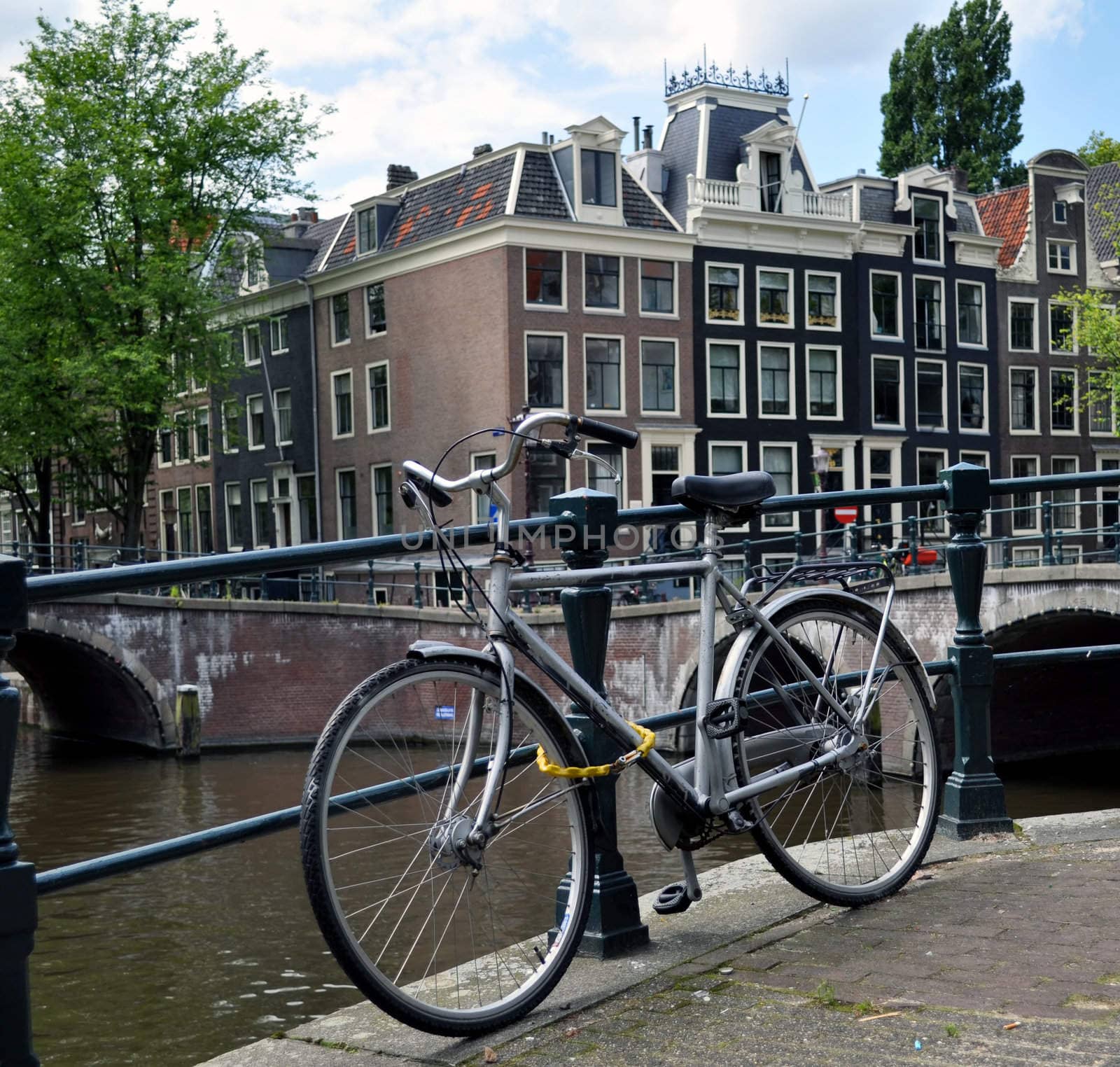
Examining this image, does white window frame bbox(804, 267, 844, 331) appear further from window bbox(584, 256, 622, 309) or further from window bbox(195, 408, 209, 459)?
window bbox(195, 408, 209, 459)

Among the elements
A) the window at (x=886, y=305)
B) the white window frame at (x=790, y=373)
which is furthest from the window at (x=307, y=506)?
the window at (x=886, y=305)

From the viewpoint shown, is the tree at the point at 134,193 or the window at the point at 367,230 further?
the window at the point at 367,230

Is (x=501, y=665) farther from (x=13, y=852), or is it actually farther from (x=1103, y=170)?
(x=1103, y=170)

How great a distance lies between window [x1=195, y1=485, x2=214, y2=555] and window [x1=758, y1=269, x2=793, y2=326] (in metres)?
14.3

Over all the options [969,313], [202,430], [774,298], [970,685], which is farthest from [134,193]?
[970,685]

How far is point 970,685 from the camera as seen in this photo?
4.31 m

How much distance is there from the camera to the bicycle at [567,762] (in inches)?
107

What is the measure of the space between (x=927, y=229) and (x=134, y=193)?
689 inches

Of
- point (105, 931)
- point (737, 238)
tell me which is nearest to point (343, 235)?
point (737, 238)

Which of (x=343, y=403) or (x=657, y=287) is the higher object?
(x=657, y=287)

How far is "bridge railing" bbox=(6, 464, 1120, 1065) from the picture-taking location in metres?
2.14

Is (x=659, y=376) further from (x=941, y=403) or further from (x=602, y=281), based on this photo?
(x=941, y=403)

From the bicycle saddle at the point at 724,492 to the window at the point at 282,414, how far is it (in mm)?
30827

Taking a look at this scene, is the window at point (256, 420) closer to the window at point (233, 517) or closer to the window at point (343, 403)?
the window at point (233, 517)
